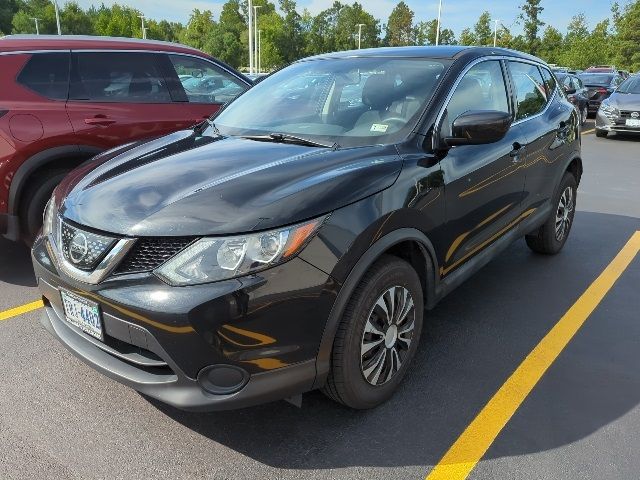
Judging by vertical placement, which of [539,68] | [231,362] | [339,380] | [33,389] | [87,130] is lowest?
[33,389]

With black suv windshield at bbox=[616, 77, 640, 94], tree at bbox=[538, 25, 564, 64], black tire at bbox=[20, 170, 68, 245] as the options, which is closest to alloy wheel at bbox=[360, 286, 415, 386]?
black tire at bbox=[20, 170, 68, 245]

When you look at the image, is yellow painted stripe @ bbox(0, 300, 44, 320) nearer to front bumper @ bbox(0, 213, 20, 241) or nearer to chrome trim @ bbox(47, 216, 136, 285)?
front bumper @ bbox(0, 213, 20, 241)

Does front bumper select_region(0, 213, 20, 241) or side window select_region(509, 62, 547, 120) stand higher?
side window select_region(509, 62, 547, 120)

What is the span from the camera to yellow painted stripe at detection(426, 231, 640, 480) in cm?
240

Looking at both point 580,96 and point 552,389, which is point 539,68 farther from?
point 580,96

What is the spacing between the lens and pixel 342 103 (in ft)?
11.0

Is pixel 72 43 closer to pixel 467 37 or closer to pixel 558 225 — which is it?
pixel 558 225

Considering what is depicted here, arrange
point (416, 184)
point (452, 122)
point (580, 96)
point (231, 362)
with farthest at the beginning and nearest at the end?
point (580, 96) → point (452, 122) → point (416, 184) → point (231, 362)

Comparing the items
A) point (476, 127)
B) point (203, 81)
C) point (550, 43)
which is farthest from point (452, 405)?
point (550, 43)

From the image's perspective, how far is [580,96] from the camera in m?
14.2

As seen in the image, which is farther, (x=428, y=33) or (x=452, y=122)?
(x=428, y=33)

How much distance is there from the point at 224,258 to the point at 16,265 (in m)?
3.36

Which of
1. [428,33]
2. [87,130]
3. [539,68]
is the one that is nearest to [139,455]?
[87,130]

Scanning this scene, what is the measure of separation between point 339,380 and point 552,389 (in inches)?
48.4
